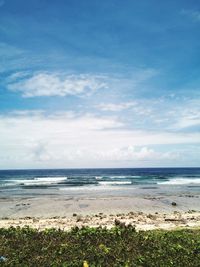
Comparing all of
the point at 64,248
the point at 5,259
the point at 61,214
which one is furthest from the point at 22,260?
the point at 61,214

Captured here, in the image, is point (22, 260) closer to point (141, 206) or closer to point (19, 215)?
point (19, 215)

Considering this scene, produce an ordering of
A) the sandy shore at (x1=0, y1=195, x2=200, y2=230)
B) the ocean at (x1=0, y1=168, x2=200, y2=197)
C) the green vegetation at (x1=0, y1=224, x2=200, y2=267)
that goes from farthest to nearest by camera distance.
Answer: the ocean at (x1=0, y1=168, x2=200, y2=197)
the sandy shore at (x1=0, y1=195, x2=200, y2=230)
the green vegetation at (x1=0, y1=224, x2=200, y2=267)

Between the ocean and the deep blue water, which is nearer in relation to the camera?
the ocean

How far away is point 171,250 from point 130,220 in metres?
7.96

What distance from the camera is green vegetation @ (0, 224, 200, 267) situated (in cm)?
929

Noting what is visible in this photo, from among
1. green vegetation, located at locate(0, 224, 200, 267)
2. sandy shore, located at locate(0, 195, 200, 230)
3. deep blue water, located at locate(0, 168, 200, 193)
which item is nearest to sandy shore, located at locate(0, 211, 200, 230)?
sandy shore, located at locate(0, 195, 200, 230)

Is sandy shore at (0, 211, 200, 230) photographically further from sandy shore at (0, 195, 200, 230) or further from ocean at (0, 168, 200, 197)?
ocean at (0, 168, 200, 197)

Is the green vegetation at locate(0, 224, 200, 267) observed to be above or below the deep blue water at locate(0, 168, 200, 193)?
above

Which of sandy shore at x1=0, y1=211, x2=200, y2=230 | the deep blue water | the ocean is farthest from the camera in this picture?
the deep blue water

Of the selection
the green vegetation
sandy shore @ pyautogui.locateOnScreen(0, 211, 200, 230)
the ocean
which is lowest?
the ocean

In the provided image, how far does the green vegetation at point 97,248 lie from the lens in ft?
30.5

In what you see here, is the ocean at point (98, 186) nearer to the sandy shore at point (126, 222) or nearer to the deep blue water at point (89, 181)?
the deep blue water at point (89, 181)

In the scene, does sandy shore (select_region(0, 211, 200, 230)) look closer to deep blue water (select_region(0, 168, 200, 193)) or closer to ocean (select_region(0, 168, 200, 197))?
ocean (select_region(0, 168, 200, 197))

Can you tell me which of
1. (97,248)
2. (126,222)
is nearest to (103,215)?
(126,222)
